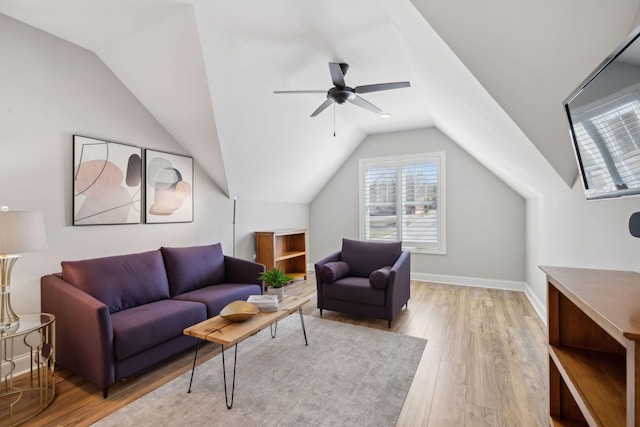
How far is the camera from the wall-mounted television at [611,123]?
930mm

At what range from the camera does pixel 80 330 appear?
2088 mm

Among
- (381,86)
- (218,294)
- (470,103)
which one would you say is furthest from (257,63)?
(218,294)

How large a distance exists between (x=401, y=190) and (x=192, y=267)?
3912 mm

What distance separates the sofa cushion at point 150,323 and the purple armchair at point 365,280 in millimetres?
1445

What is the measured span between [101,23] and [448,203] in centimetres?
515

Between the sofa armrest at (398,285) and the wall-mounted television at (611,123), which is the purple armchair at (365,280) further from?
the wall-mounted television at (611,123)

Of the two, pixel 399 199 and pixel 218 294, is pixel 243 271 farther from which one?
pixel 399 199

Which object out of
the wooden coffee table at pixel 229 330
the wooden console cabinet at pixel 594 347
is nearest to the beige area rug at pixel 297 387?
the wooden coffee table at pixel 229 330

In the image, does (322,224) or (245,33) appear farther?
(322,224)

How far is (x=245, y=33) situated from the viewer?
2.56 m

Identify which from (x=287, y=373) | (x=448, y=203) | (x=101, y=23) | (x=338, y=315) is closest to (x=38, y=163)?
(x=101, y=23)

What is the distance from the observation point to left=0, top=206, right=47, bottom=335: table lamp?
1.78m

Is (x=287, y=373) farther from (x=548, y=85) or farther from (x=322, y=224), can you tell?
(x=322, y=224)

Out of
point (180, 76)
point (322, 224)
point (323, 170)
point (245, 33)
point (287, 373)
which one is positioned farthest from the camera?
point (322, 224)
